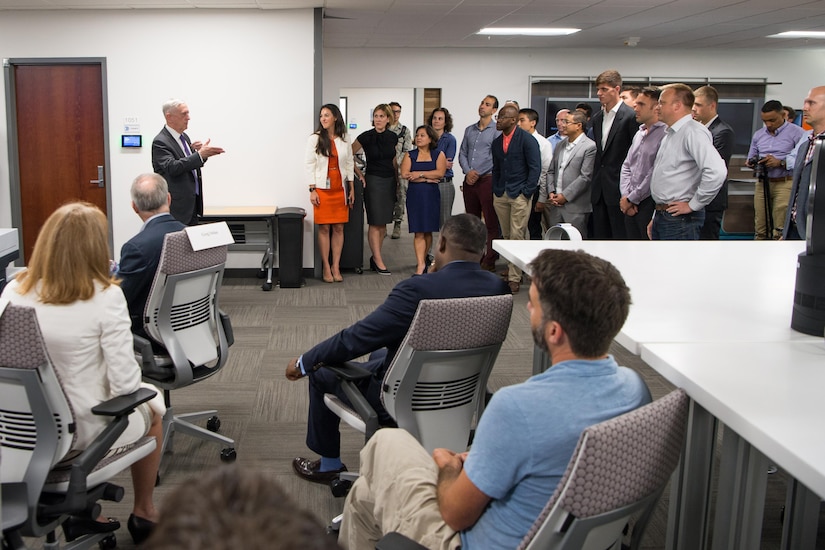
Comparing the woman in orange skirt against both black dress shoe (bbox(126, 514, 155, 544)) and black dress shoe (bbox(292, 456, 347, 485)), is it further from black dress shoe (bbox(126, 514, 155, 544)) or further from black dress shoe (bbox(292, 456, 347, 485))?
black dress shoe (bbox(126, 514, 155, 544))

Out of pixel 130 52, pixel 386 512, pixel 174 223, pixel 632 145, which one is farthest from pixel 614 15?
pixel 386 512

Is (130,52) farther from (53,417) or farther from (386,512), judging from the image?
(386,512)

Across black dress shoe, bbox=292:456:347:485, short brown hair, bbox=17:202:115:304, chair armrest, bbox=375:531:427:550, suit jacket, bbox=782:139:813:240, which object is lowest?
black dress shoe, bbox=292:456:347:485

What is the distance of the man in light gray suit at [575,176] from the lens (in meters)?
5.76

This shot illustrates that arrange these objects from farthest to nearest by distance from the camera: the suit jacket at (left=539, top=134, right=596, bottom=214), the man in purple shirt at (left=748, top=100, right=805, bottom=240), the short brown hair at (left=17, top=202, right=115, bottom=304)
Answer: the man in purple shirt at (left=748, top=100, right=805, bottom=240)
the suit jacket at (left=539, top=134, right=596, bottom=214)
the short brown hair at (left=17, top=202, right=115, bottom=304)

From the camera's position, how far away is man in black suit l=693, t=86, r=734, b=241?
15.0 feet

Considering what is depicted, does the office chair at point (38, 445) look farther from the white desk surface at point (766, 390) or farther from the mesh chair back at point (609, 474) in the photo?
the white desk surface at point (766, 390)

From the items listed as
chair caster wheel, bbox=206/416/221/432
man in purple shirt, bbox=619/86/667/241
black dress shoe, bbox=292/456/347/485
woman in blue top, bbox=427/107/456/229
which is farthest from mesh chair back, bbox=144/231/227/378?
woman in blue top, bbox=427/107/456/229

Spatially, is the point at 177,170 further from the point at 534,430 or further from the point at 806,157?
the point at 534,430

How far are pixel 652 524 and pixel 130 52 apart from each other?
5625 mm

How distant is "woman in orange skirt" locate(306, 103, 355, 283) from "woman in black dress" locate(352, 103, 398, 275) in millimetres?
288

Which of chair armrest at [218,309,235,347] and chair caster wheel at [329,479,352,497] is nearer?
chair caster wheel at [329,479,352,497]

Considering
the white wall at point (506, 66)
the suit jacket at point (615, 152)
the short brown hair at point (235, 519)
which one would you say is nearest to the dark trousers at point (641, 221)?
the suit jacket at point (615, 152)

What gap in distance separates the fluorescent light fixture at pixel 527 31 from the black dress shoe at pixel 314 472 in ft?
21.6
